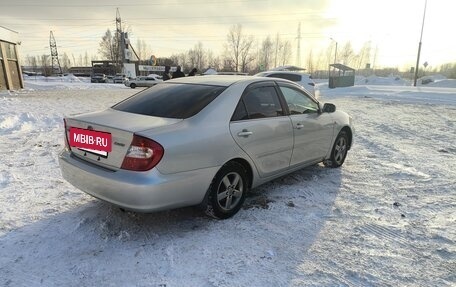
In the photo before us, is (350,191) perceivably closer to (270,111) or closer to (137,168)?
(270,111)

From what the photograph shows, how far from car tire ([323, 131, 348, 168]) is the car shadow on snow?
1517mm

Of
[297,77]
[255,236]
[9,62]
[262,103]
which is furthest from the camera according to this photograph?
[9,62]

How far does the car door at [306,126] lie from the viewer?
4.59 m

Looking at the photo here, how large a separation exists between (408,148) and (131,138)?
6423 millimetres

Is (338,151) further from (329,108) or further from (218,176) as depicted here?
(218,176)

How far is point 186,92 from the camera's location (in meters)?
3.96

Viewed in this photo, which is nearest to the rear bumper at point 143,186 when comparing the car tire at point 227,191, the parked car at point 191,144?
the parked car at point 191,144

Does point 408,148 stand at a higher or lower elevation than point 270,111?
lower

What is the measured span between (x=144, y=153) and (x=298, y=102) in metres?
2.62

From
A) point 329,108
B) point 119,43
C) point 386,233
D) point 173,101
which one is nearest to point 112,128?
point 173,101

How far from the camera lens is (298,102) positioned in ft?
15.8

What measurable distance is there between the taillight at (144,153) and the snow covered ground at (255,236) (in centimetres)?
81

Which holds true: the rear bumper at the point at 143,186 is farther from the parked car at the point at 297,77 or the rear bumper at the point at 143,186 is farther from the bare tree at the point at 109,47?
the bare tree at the point at 109,47

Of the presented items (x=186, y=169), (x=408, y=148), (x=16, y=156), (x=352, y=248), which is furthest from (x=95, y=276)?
(x=408, y=148)
